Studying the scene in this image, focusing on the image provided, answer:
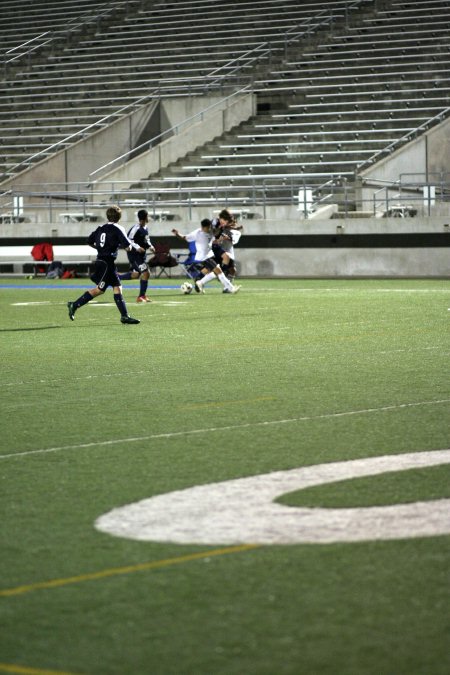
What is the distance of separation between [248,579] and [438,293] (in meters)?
20.6

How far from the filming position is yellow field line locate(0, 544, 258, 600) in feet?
14.7

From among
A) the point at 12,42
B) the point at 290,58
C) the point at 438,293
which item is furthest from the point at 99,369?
the point at 12,42

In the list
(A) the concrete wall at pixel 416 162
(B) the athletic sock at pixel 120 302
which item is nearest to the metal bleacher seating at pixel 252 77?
(A) the concrete wall at pixel 416 162

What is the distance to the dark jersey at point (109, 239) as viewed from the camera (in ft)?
57.4

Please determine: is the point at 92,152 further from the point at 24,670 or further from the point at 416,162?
the point at 24,670

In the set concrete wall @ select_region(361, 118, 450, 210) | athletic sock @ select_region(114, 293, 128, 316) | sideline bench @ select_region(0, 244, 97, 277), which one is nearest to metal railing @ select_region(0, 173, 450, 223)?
concrete wall @ select_region(361, 118, 450, 210)

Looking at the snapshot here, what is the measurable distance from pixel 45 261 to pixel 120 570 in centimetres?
3155

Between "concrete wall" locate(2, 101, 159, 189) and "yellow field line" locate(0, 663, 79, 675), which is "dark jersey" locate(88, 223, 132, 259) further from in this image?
"concrete wall" locate(2, 101, 159, 189)

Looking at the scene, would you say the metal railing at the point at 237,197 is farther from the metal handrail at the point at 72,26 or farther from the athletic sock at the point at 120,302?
the athletic sock at the point at 120,302

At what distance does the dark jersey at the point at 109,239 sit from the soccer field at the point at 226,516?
4840 millimetres

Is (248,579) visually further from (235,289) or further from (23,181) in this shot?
Answer: (23,181)

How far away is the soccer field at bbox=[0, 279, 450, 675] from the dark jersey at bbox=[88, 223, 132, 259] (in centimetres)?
484

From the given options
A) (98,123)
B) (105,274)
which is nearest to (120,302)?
(105,274)

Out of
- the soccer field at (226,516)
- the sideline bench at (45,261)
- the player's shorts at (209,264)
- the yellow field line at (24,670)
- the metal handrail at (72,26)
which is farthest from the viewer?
the metal handrail at (72,26)
